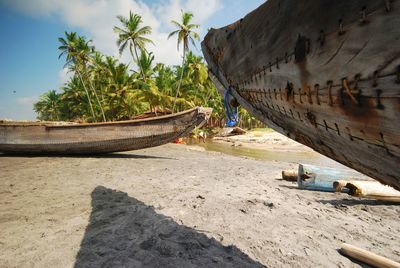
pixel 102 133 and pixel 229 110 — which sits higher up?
pixel 229 110

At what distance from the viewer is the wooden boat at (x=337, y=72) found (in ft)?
2.30

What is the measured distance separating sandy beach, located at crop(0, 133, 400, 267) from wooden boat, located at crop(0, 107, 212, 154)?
12.1ft

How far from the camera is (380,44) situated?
2.28 ft

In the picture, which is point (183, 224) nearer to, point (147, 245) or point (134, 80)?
point (147, 245)

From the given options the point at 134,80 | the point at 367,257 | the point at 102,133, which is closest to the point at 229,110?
the point at 367,257

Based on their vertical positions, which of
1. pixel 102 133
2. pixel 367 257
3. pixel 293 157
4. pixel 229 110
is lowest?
pixel 293 157

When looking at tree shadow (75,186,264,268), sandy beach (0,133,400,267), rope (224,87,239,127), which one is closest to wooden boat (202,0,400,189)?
rope (224,87,239,127)

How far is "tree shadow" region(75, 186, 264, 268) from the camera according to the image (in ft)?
8.36

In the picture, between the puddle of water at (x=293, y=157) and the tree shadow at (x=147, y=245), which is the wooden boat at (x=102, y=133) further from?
the puddle of water at (x=293, y=157)

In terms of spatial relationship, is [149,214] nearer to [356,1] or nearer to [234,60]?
[234,60]

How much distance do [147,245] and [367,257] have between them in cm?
244

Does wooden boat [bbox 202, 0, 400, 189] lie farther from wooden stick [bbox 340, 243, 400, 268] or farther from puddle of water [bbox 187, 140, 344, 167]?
puddle of water [bbox 187, 140, 344, 167]

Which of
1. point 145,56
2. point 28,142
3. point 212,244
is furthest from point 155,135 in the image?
point 145,56

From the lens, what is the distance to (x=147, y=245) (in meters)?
2.82
